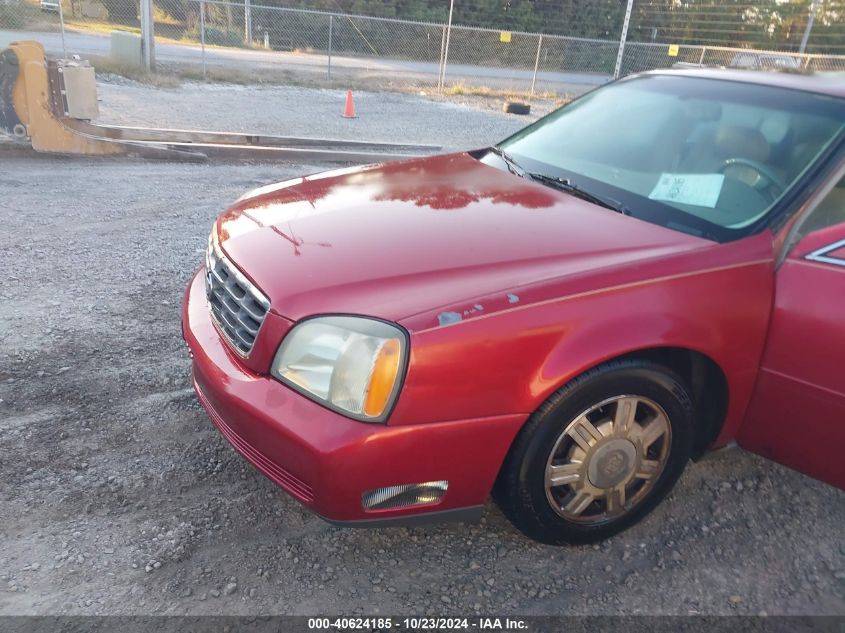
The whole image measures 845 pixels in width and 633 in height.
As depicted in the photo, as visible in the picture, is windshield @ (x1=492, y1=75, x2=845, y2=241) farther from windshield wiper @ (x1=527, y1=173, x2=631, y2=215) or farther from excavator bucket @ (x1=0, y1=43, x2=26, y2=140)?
excavator bucket @ (x1=0, y1=43, x2=26, y2=140)

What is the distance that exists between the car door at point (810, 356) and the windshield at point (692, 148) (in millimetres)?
210

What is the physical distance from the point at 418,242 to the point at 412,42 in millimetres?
25799

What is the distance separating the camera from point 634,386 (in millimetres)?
2410

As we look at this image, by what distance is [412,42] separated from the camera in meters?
26.3

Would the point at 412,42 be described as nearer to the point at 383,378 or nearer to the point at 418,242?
the point at 418,242

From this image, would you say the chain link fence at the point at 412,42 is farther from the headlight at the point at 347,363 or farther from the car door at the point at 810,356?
the headlight at the point at 347,363

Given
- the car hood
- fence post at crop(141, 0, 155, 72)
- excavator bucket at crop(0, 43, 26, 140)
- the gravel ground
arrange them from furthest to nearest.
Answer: fence post at crop(141, 0, 155, 72) → the gravel ground → excavator bucket at crop(0, 43, 26, 140) → the car hood

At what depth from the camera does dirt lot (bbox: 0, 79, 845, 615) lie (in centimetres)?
238

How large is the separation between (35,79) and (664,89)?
6605 mm

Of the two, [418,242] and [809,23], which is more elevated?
[809,23]

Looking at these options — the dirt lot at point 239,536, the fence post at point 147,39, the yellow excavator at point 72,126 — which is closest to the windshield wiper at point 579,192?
the dirt lot at point 239,536

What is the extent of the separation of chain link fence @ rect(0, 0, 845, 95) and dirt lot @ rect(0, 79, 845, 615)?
1682 cm

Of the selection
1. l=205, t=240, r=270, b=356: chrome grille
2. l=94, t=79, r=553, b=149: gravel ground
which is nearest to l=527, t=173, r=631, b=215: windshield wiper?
l=205, t=240, r=270, b=356: chrome grille

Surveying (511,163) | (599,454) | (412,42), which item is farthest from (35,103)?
(412,42)
